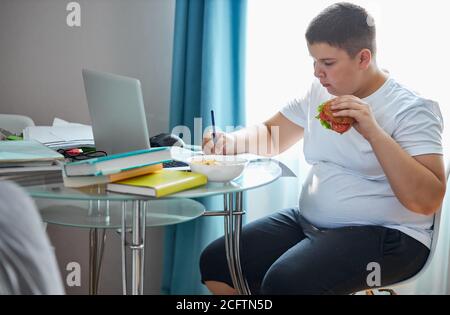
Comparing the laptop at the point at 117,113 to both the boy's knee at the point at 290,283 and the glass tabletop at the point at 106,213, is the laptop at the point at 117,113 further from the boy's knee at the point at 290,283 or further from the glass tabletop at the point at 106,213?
the boy's knee at the point at 290,283

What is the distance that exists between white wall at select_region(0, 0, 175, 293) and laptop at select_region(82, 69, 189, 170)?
0.86m

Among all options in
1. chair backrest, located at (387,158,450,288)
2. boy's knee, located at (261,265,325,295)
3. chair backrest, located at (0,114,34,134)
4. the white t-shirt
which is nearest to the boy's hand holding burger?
the white t-shirt

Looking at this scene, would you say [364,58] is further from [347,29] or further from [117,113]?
[117,113]

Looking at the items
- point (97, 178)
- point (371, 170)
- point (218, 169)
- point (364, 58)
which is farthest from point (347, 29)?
point (97, 178)

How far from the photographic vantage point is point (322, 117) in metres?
1.61

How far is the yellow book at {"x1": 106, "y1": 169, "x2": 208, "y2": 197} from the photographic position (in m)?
1.30

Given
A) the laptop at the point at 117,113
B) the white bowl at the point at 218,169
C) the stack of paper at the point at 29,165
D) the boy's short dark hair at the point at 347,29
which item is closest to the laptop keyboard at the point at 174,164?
the laptop at the point at 117,113

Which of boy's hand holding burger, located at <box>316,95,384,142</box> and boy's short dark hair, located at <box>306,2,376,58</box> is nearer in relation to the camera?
boy's hand holding burger, located at <box>316,95,384,142</box>

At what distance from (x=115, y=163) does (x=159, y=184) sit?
0.11 meters

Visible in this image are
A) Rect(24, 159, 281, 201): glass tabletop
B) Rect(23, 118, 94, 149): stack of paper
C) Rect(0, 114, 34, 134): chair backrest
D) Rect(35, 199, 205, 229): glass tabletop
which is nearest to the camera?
Rect(24, 159, 281, 201): glass tabletop

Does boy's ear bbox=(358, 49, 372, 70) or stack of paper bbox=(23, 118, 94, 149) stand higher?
boy's ear bbox=(358, 49, 372, 70)

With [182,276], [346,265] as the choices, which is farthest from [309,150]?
[182,276]

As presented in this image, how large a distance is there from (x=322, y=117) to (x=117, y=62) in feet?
3.69

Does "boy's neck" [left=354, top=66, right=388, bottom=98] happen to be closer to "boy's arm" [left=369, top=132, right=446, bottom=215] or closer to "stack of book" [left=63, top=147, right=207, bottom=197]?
"boy's arm" [left=369, top=132, right=446, bottom=215]
